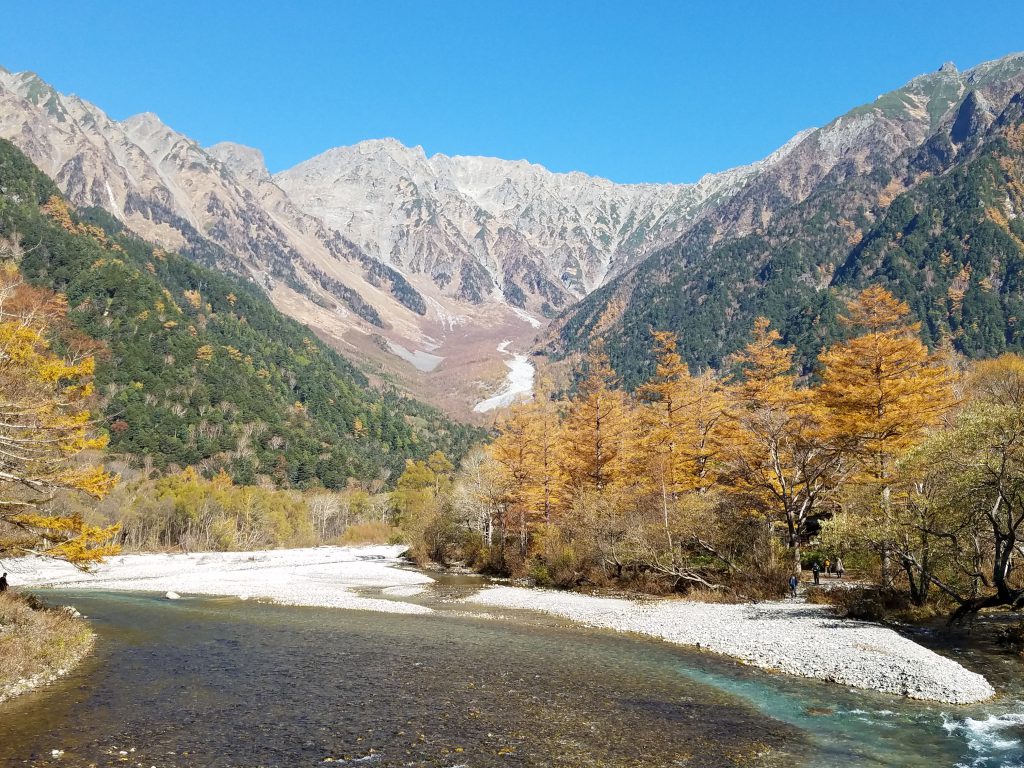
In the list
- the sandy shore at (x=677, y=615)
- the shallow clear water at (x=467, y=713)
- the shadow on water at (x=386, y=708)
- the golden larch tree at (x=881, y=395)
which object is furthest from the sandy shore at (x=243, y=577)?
the golden larch tree at (x=881, y=395)

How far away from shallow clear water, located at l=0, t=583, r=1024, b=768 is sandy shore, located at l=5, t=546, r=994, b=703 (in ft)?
4.49

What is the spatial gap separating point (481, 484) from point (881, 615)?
1681 inches

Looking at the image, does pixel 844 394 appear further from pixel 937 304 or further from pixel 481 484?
pixel 937 304

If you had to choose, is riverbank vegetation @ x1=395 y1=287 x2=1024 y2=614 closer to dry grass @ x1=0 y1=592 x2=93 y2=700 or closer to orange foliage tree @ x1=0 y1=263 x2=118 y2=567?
orange foliage tree @ x1=0 y1=263 x2=118 y2=567

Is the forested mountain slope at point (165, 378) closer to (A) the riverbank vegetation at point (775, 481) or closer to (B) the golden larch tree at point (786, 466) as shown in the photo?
(A) the riverbank vegetation at point (775, 481)

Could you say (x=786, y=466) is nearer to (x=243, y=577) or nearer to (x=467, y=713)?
(x=467, y=713)

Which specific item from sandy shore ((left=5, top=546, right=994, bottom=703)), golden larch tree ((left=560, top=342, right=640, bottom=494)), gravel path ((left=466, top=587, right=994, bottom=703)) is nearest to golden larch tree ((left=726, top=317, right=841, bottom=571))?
gravel path ((left=466, top=587, right=994, bottom=703))

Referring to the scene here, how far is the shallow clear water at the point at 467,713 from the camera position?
12906mm

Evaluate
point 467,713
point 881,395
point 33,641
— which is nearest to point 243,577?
point 33,641

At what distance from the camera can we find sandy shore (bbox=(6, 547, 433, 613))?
42.2m

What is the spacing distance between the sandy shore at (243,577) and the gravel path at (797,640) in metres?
11.0

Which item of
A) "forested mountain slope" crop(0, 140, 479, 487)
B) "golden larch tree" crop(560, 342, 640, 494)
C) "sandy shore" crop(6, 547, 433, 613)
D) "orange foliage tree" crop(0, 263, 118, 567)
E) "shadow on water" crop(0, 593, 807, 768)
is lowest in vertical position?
"sandy shore" crop(6, 547, 433, 613)

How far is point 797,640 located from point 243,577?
51.2m

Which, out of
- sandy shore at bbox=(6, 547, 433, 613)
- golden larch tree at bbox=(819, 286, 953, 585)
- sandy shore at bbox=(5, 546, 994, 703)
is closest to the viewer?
sandy shore at bbox=(5, 546, 994, 703)
